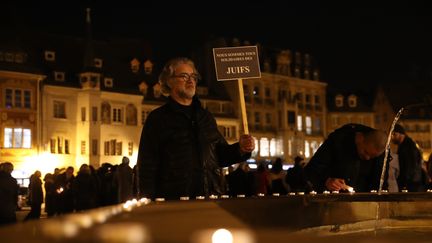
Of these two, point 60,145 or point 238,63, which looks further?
point 60,145

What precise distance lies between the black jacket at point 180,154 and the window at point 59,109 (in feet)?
151

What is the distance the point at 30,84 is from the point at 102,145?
7549 mm

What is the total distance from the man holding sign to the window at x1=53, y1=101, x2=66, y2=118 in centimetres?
4600

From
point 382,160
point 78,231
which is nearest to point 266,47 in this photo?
point 382,160

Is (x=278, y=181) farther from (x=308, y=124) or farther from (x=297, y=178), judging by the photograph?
(x=308, y=124)

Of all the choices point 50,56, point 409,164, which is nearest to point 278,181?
point 409,164

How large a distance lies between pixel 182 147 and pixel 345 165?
1.64 m

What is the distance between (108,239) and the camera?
4.14ft

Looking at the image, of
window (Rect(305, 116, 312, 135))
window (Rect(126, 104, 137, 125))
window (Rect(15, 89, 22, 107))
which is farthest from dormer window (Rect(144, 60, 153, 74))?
window (Rect(305, 116, 312, 135))

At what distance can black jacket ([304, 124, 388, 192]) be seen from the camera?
570 cm

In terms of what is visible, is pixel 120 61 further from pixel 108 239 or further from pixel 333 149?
pixel 108 239

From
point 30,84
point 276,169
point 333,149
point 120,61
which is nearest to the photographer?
point 333,149

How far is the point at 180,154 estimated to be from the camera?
4.72 meters

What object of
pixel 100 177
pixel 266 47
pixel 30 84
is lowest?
pixel 100 177
